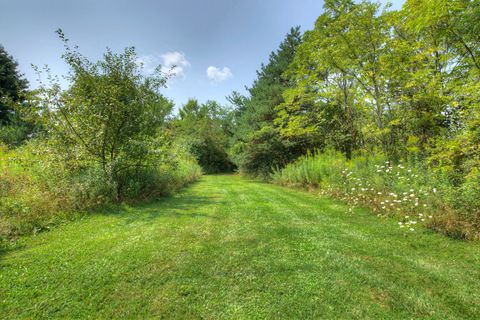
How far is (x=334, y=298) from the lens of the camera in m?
2.12

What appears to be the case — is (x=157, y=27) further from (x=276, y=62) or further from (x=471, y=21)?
(x=276, y=62)

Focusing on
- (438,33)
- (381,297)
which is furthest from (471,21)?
(381,297)

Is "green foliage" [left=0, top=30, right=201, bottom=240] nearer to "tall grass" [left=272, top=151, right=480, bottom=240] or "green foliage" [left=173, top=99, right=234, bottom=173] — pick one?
"tall grass" [left=272, top=151, right=480, bottom=240]

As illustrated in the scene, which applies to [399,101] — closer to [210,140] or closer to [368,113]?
[368,113]

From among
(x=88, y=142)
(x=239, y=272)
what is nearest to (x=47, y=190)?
(x=88, y=142)

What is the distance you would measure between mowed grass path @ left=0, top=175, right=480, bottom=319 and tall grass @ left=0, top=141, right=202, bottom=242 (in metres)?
0.54

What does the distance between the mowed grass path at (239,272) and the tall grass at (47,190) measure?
1.77ft

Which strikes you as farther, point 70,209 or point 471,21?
point 70,209

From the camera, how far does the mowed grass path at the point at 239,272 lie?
201 cm

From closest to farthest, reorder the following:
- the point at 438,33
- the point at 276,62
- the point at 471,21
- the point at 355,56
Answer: the point at 471,21 → the point at 438,33 → the point at 355,56 → the point at 276,62

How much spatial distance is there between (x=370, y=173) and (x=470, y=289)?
12.4 feet

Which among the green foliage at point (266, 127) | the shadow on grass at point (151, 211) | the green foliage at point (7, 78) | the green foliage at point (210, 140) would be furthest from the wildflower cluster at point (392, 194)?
the green foliage at point (7, 78)

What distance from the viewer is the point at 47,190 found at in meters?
5.03

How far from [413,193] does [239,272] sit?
3.84 meters
